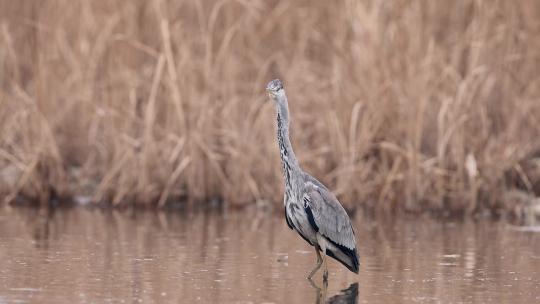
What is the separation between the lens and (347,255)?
9.37 metres

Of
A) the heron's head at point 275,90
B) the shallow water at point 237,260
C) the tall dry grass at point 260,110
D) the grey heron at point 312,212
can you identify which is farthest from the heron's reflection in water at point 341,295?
the tall dry grass at point 260,110

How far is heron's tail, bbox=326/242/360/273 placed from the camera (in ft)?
30.6

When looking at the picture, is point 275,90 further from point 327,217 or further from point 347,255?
point 347,255

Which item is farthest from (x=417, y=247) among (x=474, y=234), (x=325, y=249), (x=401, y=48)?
(x=401, y=48)

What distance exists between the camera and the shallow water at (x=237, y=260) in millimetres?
8477

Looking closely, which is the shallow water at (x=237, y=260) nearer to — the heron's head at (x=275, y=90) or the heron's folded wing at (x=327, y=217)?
the heron's folded wing at (x=327, y=217)

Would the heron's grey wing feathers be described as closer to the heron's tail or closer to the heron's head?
the heron's tail

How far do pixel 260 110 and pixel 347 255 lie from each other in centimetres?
442

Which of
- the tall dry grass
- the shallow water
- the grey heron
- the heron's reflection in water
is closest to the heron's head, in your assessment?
the grey heron

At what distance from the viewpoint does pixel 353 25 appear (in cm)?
1365

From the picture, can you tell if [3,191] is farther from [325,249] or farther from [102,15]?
[325,249]

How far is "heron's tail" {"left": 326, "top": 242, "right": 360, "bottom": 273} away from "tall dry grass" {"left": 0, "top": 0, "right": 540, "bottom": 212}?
3389 millimetres

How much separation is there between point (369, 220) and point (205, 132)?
1.95 meters

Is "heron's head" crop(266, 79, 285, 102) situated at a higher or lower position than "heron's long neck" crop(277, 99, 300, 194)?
higher
